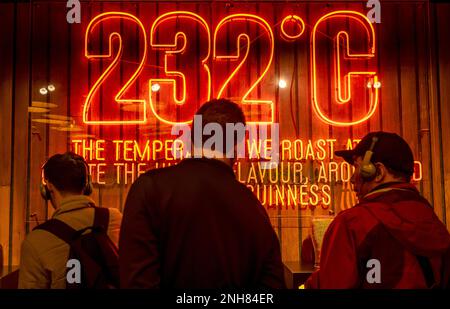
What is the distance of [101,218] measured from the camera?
2.61 m

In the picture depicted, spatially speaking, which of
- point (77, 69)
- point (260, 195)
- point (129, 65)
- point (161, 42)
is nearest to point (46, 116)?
point (77, 69)

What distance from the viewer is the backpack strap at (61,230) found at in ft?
8.03

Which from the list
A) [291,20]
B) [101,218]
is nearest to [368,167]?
[101,218]

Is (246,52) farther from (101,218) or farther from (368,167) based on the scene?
(101,218)

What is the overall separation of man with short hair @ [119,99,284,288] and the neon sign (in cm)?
303

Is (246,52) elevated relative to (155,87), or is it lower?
elevated

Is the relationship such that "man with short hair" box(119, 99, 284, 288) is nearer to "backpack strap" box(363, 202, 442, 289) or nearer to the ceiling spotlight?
"backpack strap" box(363, 202, 442, 289)

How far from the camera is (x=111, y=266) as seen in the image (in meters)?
2.52

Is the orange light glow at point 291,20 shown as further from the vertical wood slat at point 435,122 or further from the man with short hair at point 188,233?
the man with short hair at point 188,233

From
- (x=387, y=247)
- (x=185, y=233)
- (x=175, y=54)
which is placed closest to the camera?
(x=185, y=233)

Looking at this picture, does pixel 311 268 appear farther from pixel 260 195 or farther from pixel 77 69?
pixel 77 69

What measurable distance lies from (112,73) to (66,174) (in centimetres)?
285

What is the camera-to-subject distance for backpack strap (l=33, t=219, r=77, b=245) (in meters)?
2.45

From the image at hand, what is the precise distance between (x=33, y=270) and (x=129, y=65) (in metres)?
3.32
